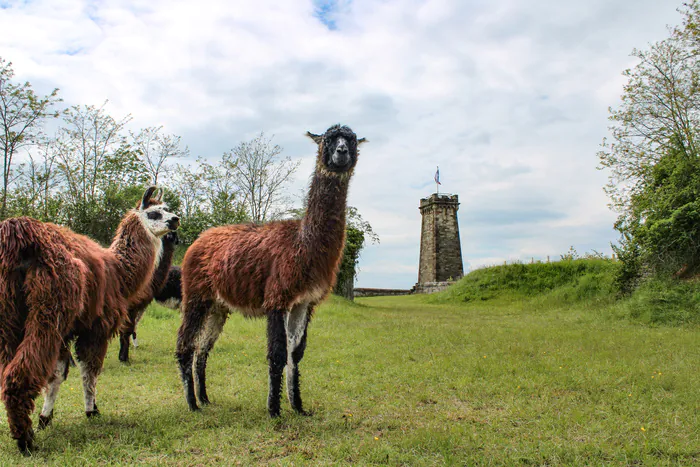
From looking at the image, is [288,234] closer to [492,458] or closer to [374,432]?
[374,432]

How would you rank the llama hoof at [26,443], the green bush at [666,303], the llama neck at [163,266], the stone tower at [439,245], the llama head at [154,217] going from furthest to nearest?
1. the stone tower at [439,245]
2. the green bush at [666,303]
3. the llama neck at [163,266]
4. the llama head at [154,217]
5. the llama hoof at [26,443]

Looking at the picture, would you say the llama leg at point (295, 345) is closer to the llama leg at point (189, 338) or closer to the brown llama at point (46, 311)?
the llama leg at point (189, 338)

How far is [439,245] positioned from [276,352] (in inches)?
1391

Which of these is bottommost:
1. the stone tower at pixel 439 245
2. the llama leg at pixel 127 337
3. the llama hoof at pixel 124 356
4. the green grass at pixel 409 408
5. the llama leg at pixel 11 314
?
the green grass at pixel 409 408

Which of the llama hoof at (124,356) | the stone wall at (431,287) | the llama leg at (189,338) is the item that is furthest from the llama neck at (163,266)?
the stone wall at (431,287)

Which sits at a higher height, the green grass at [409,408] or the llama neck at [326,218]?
the llama neck at [326,218]

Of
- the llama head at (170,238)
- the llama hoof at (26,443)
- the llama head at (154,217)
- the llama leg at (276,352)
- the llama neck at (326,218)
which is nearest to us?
the llama hoof at (26,443)

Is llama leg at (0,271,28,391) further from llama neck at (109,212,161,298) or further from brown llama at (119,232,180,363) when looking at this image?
brown llama at (119,232,180,363)

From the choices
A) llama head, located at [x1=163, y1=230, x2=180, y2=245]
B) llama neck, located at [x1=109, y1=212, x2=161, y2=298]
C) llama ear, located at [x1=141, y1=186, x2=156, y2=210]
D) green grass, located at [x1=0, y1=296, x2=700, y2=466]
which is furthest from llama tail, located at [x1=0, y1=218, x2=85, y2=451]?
llama head, located at [x1=163, y1=230, x2=180, y2=245]

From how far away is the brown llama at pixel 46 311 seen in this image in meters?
3.62

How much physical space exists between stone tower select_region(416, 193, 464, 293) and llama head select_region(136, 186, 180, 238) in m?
33.4

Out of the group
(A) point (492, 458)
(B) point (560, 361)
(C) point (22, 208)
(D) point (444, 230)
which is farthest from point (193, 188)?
(A) point (492, 458)

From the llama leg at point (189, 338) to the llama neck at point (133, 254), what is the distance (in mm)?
614

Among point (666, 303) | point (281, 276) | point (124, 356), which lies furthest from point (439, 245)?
point (281, 276)
